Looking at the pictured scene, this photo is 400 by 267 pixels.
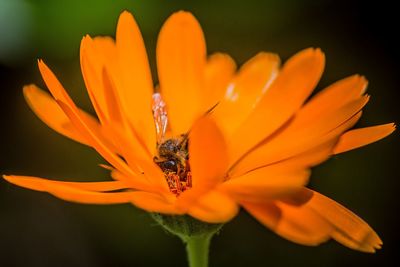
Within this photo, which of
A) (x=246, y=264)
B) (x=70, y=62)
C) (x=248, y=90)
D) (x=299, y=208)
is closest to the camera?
(x=299, y=208)

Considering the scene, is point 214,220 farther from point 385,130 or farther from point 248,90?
point 248,90

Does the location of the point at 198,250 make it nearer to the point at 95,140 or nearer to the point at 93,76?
the point at 95,140

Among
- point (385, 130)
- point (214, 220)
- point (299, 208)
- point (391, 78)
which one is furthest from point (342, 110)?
point (391, 78)

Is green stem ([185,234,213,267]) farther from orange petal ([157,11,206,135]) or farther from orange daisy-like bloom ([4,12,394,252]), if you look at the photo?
orange petal ([157,11,206,135])

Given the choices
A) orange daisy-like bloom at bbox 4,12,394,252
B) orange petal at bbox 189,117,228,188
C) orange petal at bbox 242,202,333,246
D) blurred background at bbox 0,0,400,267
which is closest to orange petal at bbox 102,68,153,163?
orange daisy-like bloom at bbox 4,12,394,252

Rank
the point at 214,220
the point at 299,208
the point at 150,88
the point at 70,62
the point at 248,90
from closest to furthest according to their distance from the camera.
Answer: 1. the point at 214,220
2. the point at 299,208
3. the point at 150,88
4. the point at 248,90
5. the point at 70,62

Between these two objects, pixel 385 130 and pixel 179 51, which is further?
pixel 179 51
